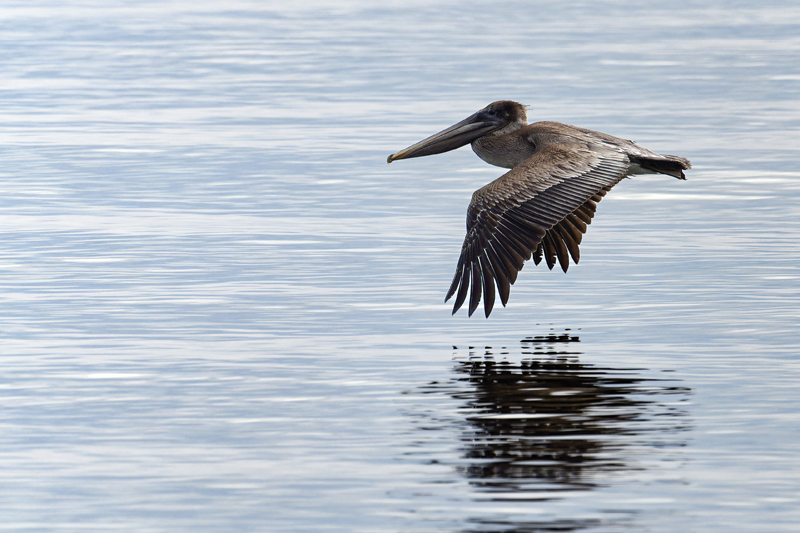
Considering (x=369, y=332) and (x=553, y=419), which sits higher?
(x=369, y=332)

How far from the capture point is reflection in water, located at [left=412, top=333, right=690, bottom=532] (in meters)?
6.99

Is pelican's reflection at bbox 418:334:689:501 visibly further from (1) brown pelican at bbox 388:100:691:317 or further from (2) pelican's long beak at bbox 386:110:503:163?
(2) pelican's long beak at bbox 386:110:503:163

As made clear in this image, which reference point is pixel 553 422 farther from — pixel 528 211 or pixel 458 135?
pixel 458 135

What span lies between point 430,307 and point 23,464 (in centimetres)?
380

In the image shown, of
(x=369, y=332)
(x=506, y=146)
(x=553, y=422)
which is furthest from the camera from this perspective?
(x=506, y=146)

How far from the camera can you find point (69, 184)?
52.5 ft

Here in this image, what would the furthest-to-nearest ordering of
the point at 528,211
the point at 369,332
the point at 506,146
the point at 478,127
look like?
the point at 478,127 < the point at 506,146 < the point at 528,211 < the point at 369,332

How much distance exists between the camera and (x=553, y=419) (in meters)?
8.02

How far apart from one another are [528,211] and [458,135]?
273cm

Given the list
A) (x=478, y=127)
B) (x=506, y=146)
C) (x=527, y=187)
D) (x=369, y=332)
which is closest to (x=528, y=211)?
(x=527, y=187)

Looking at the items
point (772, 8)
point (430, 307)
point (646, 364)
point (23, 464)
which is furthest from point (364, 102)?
point (772, 8)

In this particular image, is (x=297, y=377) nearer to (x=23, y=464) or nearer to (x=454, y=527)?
(x=23, y=464)

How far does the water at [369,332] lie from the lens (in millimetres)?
6922

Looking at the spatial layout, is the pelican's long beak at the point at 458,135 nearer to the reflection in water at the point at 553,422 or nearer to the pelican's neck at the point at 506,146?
the pelican's neck at the point at 506,146
